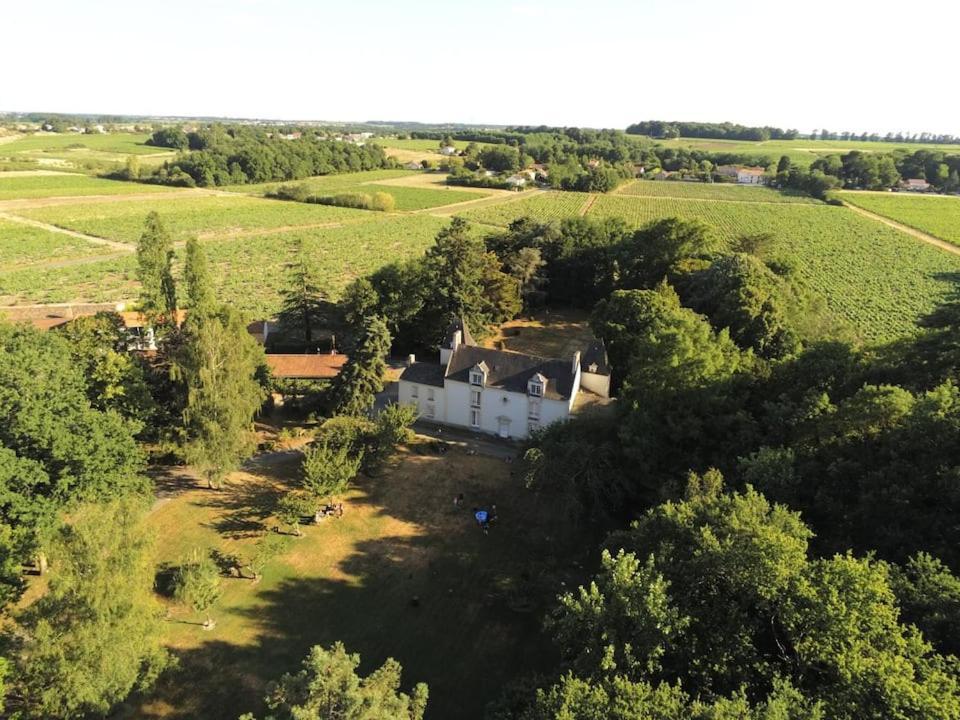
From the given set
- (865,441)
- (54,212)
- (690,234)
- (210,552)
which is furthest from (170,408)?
(54,212)

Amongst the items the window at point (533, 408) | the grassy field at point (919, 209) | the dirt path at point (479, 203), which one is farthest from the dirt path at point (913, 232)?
the window at point (533, 408)

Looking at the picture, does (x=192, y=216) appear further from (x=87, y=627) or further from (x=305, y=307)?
(x=87, y=627)

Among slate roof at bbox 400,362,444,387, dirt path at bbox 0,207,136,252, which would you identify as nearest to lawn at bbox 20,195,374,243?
dirt path at bbox 0,207,136,252

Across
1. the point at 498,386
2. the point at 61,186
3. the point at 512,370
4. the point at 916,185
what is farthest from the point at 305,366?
the point at 916,185

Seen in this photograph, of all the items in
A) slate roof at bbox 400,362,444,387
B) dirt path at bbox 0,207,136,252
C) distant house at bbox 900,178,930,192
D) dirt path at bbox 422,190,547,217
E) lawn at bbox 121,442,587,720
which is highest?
distant house at bbox 900,178,930,192

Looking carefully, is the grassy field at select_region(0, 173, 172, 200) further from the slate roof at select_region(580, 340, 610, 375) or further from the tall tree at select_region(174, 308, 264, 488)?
the slate roof at select_region(580, 340, 610, 375)

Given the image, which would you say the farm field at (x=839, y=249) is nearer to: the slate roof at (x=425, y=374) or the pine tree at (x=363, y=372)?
the slate roof at (x=425, y=374)
